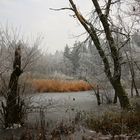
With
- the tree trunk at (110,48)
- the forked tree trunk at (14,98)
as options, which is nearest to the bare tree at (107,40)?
the tree trunk at (110,48)

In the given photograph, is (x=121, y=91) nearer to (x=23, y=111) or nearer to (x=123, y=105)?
(x=123, y=105)

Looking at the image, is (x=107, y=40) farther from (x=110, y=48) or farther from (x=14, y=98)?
(x=14, y=98)

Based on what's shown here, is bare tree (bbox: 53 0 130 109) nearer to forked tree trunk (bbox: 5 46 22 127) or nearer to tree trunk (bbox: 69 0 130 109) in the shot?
tree trunk (bbox: 69 0 130 109)

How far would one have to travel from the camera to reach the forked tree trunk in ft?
47.4

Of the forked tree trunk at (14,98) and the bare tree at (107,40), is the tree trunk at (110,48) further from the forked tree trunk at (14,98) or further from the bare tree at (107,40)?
the forked tree trunk at (14,98)

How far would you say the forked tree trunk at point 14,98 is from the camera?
14461 millimetres

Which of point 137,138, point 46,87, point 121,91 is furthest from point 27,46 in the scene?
point 46,87

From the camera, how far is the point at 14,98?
14.4 metres

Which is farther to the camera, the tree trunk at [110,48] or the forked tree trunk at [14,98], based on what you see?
the tree trunk at [110,48]

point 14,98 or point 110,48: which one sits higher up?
point 110,48

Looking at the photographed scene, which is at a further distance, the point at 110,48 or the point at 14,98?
the point at 110,48

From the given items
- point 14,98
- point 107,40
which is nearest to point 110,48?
point 107,40

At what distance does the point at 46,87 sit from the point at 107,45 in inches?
656

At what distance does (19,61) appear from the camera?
48.0ft
